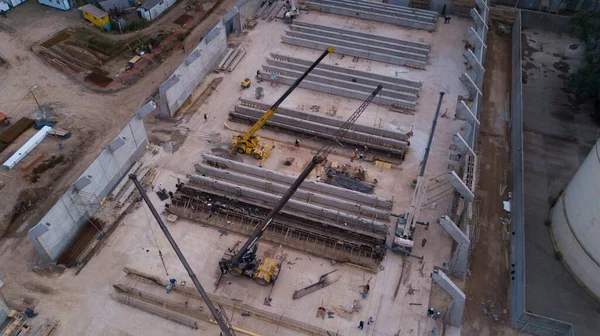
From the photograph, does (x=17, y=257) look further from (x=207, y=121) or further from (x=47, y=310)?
(x=207, y=121)

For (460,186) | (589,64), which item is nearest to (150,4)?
(460,186)

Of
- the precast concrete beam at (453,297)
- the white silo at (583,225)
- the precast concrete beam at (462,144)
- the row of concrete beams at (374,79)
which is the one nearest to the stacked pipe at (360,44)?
the row of concrete beams at (374,79)

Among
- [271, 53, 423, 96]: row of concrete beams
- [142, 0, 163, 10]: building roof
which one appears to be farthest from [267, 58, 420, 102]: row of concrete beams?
[142, 0, 163, 10]: building roof

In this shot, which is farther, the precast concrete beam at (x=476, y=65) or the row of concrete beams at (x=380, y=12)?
the row of concrete beams at (x=380, y=12)

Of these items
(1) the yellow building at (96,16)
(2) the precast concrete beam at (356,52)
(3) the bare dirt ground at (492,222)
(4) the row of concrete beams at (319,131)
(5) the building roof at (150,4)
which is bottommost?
(3) the bare dirt ground at (492,222)

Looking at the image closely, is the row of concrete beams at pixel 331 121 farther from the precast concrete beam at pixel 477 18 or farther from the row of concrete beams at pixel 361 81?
the precast concrete beam at pixel 477 18

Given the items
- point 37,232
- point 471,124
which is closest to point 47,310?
point 37,232
